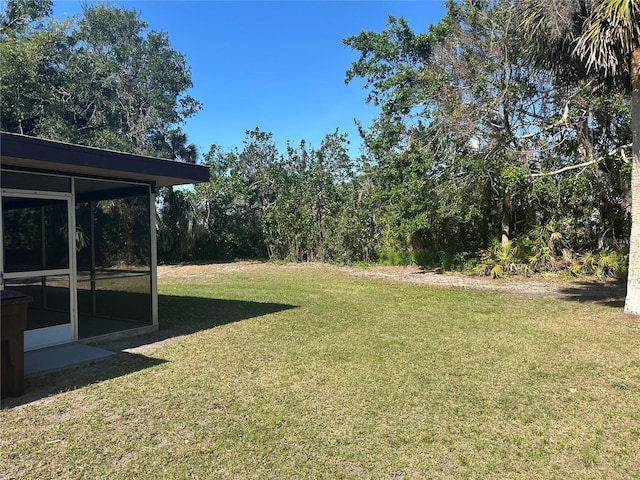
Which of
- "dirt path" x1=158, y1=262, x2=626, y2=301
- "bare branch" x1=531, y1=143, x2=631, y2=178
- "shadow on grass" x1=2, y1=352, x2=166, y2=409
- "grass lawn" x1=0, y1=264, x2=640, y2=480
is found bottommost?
"grass lawn" x1=0, y1=264, x2=640, y2=480

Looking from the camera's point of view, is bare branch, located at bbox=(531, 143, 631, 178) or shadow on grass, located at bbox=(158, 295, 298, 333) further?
bare branch, located at bbox=(531, 143, 631, 178)

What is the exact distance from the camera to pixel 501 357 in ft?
17.9

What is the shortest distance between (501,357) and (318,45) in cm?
1302

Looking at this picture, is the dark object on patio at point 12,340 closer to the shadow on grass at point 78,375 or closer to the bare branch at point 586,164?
the shadow on grass at point 78,375

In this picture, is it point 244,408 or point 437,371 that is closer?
point 244,408

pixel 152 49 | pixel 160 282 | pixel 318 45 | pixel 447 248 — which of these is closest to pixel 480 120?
pixel 447 248

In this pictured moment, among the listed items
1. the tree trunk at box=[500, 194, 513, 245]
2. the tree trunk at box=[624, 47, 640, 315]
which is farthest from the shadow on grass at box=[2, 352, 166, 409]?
the tree trunk at box=[500, 194, 513, 245]

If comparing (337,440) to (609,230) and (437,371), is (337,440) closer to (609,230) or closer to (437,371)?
(437,371)

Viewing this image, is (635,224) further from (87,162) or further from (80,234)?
(80,234)

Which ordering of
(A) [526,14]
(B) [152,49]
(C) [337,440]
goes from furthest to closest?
(B) [152,49] < (A) [526,14] < (C) [337,440]

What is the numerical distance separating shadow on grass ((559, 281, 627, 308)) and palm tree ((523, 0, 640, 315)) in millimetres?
1584

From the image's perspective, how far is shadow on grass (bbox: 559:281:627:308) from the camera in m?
9.06

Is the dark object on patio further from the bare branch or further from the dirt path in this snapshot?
the bare branch

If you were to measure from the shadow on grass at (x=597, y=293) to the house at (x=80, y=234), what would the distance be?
26.6 ft
